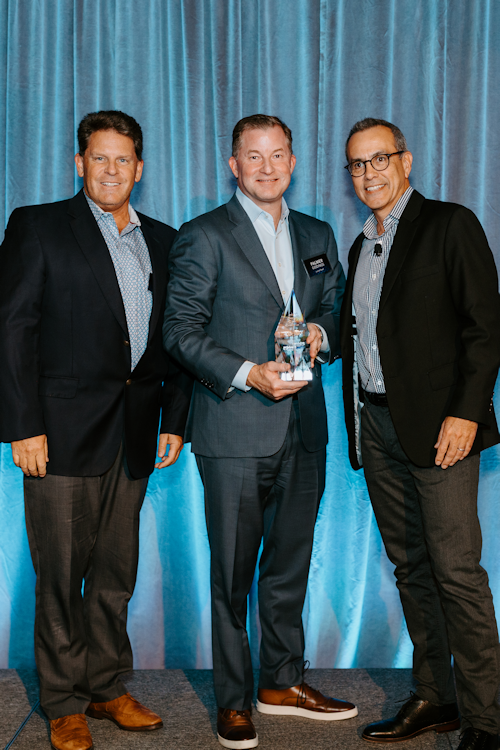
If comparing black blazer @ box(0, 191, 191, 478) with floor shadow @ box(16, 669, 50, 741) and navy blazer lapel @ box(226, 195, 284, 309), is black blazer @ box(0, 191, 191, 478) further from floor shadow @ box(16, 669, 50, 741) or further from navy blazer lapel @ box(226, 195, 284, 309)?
floor shadow @ box(16, 669, 50, 741)

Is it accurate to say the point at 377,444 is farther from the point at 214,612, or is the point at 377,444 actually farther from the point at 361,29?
the point at 361,29

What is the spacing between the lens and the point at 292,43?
315cm

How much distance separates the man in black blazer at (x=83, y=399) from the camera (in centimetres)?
233

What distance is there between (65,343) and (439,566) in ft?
4.97

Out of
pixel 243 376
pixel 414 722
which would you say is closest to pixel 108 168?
pixel 243 376

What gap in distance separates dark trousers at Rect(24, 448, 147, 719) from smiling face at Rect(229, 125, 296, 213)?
3.67ft

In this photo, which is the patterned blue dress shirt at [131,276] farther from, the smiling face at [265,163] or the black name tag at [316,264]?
the black name tag at [316,264]

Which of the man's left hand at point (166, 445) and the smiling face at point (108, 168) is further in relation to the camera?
the man's left hand at point (166, 445)

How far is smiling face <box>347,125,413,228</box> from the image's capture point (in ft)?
7.86

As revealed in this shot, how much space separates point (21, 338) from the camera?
2.30 meters

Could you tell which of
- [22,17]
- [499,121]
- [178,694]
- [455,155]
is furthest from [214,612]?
[22,17]

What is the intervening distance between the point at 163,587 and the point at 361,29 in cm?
284

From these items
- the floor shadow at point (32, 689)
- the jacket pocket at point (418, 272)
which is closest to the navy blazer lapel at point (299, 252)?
the jacket pocket at point (418, 272)

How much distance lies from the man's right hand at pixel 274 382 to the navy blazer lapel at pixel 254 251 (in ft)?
0.99
